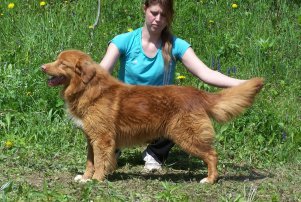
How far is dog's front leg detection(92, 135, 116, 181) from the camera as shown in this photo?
528 cm

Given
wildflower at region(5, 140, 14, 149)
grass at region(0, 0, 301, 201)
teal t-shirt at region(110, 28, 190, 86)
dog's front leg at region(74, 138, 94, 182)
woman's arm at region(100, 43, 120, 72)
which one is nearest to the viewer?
grass at region(0, 0, 301, 201)

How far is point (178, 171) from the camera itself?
6.10 meters

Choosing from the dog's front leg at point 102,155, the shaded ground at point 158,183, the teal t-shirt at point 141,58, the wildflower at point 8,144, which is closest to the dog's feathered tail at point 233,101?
the shaded ground at point 158,183

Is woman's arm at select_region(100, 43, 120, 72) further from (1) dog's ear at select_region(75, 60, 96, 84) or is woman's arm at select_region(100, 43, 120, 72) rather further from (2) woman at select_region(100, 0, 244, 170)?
(1) dog's ear at select_region(75, 60, 96, 84)

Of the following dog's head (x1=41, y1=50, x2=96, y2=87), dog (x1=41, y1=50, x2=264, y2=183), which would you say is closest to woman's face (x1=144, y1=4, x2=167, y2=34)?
dog (x1=41, y1=50, x2=264, y2=183)

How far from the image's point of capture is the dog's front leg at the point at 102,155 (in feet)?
17.3

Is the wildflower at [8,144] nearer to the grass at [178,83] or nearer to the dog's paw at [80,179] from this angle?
the grass at [178,83]

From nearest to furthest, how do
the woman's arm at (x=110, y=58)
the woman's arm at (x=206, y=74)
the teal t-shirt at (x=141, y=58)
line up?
the woman's arm at (x=206, y=74)
the woman's arm at (x=110, y=58)
the teal t-shirt at (x=141, y=58)

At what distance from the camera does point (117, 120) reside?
5340mm

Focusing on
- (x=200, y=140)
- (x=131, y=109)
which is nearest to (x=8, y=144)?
(x=131, y=109)

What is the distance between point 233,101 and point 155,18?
1096mm

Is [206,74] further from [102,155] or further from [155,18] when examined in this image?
[102,155]

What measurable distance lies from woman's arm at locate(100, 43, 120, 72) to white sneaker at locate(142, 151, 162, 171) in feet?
3.07

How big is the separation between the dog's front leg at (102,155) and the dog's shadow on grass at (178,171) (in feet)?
0.91
